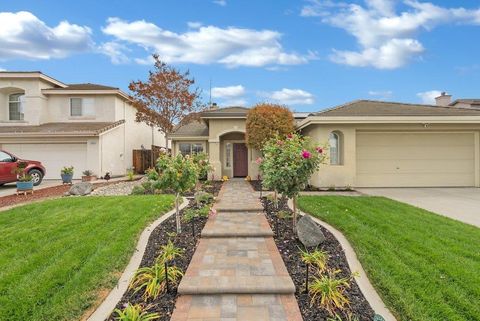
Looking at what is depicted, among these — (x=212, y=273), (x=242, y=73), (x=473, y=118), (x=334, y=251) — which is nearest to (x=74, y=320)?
(x=212, y=273)

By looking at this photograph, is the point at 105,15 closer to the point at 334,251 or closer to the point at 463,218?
the point at 334,251

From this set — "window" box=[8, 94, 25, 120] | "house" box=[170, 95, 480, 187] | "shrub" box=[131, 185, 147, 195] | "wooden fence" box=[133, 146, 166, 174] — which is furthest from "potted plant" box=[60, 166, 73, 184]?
"house" box=[170, 95, 480, 187]

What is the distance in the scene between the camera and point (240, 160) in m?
17.5

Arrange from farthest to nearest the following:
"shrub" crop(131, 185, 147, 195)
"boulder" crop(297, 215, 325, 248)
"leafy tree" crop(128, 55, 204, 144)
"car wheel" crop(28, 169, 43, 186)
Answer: "leafy tree" crop(128, 55, 204, 144) < "car wheel" crop(28, 169, 43, 186) < "shrub" crop(131, 185, 147, 195) < "boulder" crop(297, 215, 325, 248)

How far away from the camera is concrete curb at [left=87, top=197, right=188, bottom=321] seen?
3680mm

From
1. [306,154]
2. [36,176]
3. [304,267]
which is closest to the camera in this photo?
[304,267]

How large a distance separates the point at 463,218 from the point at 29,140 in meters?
21.6

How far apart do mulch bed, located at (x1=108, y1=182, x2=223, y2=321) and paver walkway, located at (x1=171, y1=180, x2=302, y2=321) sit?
13cm

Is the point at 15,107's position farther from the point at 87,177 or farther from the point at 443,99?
the point at 443,99

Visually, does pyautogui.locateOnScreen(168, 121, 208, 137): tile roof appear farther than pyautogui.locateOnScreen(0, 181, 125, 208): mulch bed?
Yes

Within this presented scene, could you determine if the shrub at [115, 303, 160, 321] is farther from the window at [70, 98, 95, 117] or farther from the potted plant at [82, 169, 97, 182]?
the window at [70, 98, 95, 117]

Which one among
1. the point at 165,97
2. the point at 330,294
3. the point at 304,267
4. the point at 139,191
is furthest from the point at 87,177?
the point at 330,294

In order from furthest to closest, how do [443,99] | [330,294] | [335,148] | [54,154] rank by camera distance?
1. [443,99]
2. [54,154]
3. [335,148]
4. [330,294]

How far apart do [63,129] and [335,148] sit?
16066 millimetres
